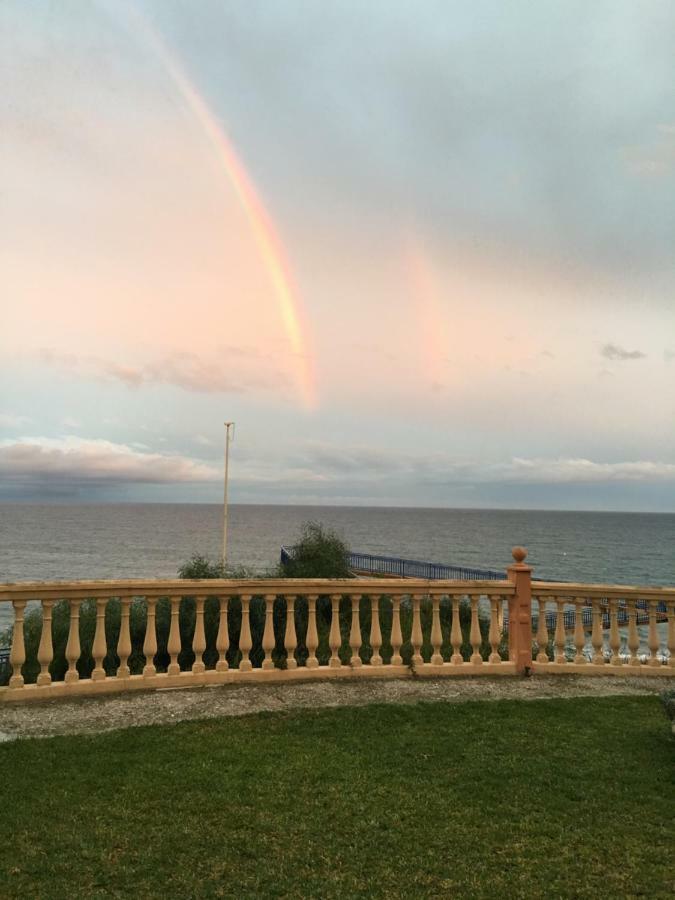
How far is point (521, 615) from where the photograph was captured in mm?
8406

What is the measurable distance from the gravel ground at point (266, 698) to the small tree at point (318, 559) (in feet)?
58.5

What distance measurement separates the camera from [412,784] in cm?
483

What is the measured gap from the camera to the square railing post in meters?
8.39

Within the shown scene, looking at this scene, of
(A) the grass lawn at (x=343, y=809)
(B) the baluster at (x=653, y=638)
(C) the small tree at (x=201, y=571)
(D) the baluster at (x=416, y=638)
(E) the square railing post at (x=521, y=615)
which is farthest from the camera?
(C) the small tree at (x=201, y=571)

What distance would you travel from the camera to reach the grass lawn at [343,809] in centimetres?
359

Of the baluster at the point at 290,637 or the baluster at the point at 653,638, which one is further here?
the baluster at the point at 653,638

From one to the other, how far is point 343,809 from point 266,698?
2860mm

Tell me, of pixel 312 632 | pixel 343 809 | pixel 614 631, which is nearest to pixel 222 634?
pixel 312 632

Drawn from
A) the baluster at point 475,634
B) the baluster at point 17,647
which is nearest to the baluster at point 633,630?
the baluster at point 475,634

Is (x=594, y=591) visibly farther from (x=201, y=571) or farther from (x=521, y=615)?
(x=201, y=571)

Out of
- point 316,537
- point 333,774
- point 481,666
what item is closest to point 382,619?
point 316,537

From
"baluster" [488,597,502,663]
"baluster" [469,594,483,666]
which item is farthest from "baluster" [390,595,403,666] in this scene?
"baluster" [488,597,502,663]

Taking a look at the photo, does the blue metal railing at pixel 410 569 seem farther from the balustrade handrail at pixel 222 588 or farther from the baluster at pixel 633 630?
the balustrade handrail at pixel 222 588

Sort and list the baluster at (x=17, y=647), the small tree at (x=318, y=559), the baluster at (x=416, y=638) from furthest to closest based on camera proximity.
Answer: the small tree at (x=318, y=559) < the baluster at (x=416, y=638) < the baluster at (x=17, y=647)
